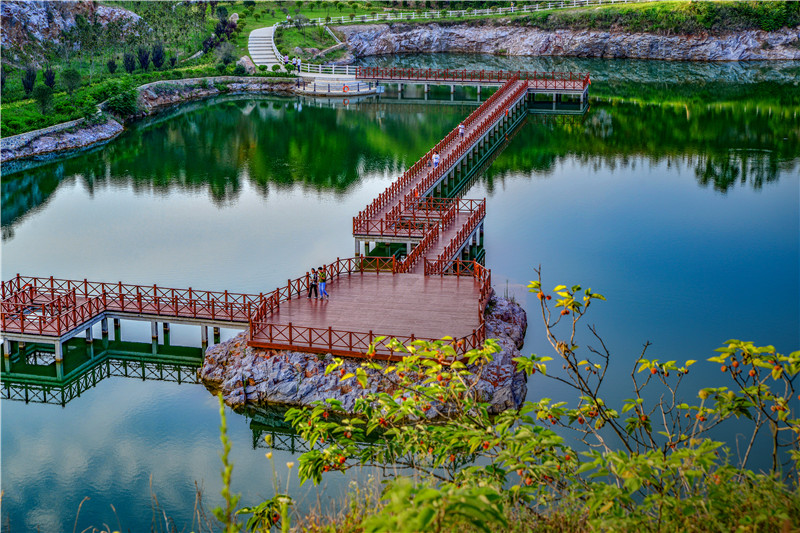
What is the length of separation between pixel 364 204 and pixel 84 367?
79.2 ft

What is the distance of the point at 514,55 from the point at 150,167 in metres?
70.8

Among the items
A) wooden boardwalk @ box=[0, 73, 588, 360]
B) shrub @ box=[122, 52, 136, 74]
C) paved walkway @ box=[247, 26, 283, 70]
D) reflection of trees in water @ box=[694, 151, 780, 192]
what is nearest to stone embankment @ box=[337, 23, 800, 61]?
paved walkway @ box=[247, 26, 283, 70]

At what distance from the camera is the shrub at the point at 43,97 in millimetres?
72562

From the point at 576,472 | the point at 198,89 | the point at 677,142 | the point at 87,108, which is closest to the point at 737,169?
the point at 677,142

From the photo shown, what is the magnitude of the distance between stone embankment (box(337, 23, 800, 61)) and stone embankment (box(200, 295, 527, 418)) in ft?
307

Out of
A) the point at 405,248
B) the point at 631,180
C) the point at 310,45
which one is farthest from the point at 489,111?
the point at 310,45

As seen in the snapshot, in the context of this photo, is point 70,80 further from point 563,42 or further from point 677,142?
point 563,42

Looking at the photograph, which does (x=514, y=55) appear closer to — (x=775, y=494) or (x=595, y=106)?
(x=595, y=106)

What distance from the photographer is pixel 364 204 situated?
54.9 m

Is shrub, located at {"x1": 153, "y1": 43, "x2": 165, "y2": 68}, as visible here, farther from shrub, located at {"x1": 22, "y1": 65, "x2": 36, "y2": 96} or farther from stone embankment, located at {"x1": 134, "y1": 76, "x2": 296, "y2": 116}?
shrub, located at {"x1": 22, "y1": 65, "x2": 36, "y2": 96}

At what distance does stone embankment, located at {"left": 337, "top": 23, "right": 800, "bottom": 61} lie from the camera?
117188 millimetres

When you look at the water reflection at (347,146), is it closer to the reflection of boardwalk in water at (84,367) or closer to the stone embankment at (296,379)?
the reflection of boardwalk in water at (84,367)

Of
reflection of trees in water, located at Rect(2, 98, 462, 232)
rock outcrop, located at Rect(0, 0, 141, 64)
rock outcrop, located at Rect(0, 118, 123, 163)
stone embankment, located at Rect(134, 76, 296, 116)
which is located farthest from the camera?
rock outcrop, located at Rect(0, 0, 141, 64)

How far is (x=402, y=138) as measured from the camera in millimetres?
75062
